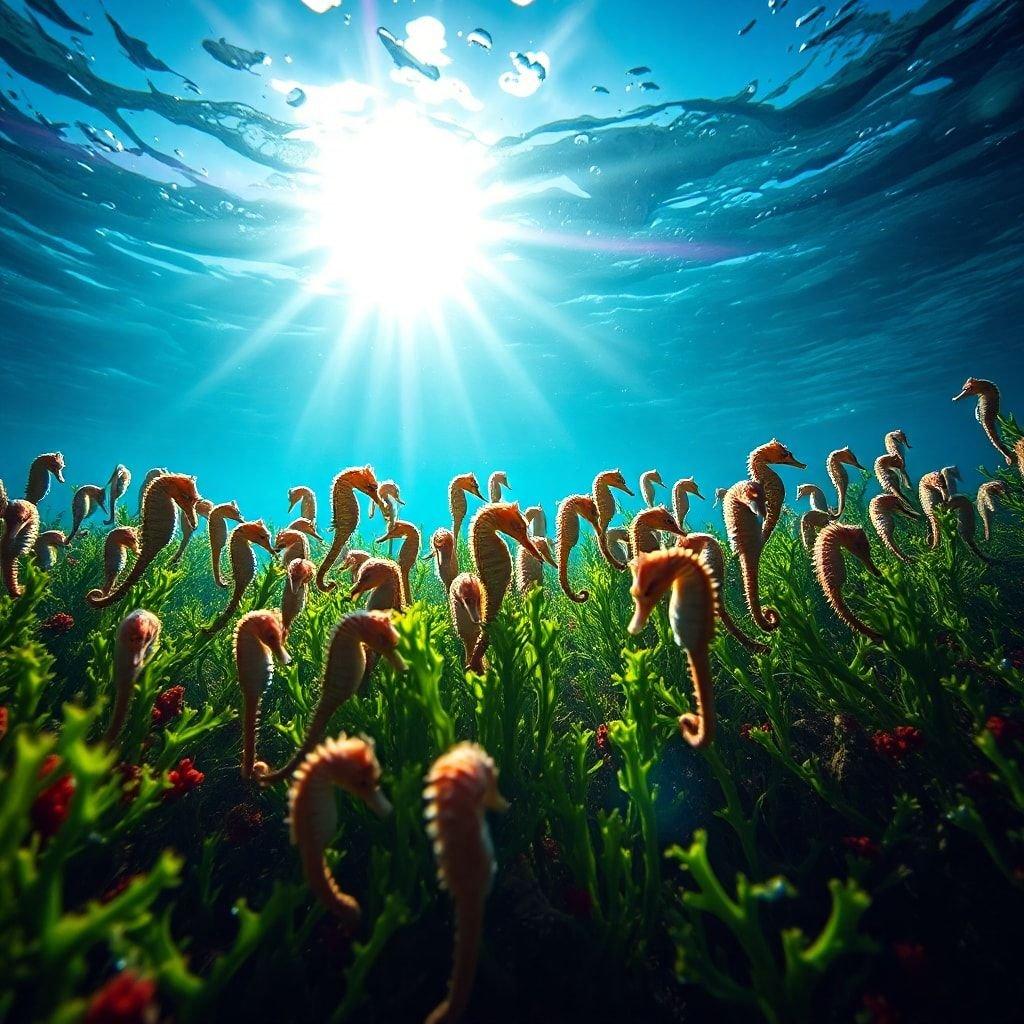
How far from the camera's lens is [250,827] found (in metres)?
2.71

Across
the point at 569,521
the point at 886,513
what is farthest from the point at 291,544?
the point at 886,513

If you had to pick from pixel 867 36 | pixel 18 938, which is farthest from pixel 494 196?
pixel 18 938

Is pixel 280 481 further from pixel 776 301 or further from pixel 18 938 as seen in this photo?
pixel 18 938

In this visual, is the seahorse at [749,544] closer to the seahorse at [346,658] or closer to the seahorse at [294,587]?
the seahorse at [346,658]

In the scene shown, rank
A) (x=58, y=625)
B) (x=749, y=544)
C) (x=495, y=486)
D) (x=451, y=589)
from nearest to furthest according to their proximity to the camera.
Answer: (x=749, y=544), (x=451, y=589), (x=58, y=625), (x=495, y=486)

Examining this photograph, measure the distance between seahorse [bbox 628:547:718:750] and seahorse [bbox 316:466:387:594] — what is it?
2390mm

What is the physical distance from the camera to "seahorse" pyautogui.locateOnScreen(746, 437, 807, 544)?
329cm

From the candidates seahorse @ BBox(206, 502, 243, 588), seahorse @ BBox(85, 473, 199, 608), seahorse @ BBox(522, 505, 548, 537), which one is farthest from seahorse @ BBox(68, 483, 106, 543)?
seahorse @ BBox(522, 505, 548, 537)

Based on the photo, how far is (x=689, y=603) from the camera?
5.56ft

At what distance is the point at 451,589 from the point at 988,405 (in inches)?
230

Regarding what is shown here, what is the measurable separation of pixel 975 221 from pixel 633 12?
15663mm

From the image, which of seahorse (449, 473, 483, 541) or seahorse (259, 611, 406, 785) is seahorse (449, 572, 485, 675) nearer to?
seahorse (259, 611, 406, 785)

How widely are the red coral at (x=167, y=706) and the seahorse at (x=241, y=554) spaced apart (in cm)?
47

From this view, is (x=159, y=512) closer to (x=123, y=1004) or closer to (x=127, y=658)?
(x=127, y=658)
